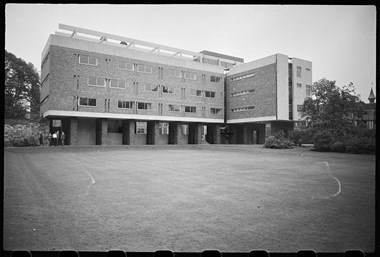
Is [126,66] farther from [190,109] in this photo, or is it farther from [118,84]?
[190,109]

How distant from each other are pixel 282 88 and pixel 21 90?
120ft

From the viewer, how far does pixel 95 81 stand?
111 ft

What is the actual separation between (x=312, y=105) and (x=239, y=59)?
164ft

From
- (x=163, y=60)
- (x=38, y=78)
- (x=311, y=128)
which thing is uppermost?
(x=163, y=60)

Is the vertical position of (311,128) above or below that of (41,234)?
above

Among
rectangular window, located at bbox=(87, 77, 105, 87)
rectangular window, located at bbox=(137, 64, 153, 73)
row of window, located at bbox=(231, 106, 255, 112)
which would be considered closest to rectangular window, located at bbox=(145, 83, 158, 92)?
rectangular window, located at bbox=(137, 64, 153, 73)

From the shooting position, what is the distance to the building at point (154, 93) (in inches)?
1273

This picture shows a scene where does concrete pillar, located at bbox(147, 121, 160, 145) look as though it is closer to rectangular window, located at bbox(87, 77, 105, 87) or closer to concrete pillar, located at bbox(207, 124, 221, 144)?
rectangular window, located at bbox(87, 77, 105, 87)

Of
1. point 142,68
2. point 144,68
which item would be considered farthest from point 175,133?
point 142,68

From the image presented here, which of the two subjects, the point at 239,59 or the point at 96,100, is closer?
the point at 96,100

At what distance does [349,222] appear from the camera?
15.5 feet

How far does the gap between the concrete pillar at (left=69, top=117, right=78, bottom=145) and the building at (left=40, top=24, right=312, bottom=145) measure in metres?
0.12

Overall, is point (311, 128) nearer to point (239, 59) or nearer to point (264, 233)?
point (264, 233)

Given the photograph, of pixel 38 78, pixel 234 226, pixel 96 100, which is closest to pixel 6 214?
pixel 234 226
